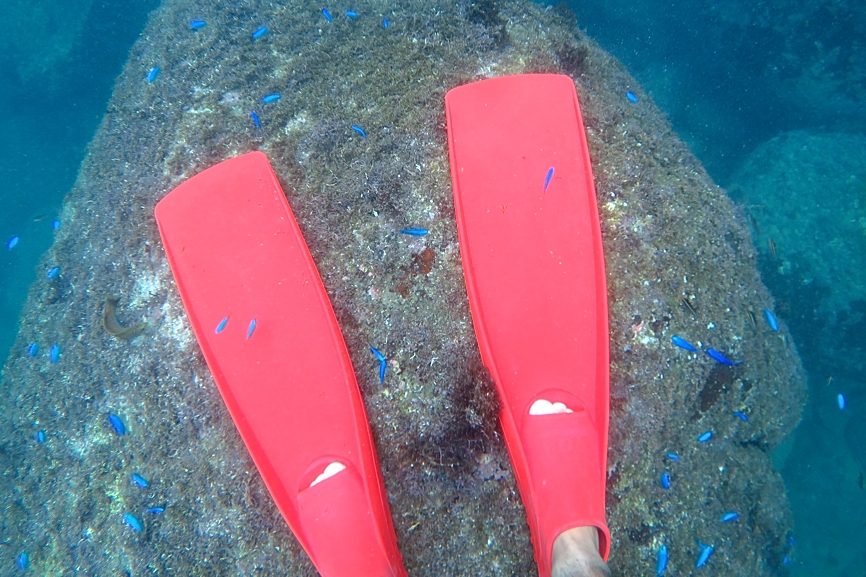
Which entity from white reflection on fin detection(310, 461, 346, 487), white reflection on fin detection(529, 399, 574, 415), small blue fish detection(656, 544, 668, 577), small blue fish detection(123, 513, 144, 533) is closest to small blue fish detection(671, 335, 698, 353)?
white reflection on fin detection(529, 399, 574, 415)

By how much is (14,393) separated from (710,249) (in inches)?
283

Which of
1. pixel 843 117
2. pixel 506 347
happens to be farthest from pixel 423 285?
pixel 843 117

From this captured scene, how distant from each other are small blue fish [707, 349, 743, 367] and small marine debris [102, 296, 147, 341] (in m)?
4.63

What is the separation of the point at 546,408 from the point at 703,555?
1.60 m

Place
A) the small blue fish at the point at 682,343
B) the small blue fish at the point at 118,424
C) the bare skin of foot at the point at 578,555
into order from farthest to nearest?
the small blue fish at the point at 118,424 < the small blue fish at the point at 682,343 < the bare skin of foot at the point at 578,555

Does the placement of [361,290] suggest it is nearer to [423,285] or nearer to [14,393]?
[423,285]

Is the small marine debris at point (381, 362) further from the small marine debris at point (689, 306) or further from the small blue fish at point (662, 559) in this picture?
the small marine debris at point (689, 306)

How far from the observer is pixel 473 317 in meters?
3.05

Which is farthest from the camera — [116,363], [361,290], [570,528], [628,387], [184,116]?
[184,116]

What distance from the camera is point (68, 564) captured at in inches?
145

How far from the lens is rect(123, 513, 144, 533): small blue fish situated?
10.8 ft

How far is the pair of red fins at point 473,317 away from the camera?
2668mm

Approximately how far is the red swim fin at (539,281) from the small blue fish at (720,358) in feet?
2.81

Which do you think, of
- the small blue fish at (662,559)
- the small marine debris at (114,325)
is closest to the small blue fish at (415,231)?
the small marine debris at (114,325)
